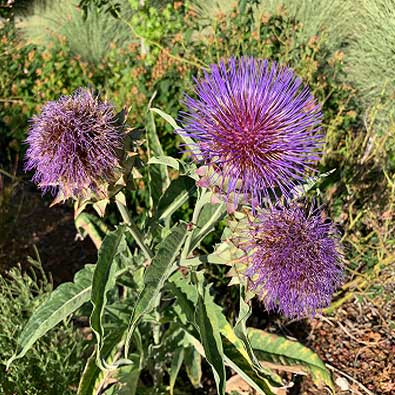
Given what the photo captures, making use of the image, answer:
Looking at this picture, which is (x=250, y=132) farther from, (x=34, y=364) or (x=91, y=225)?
(x=34, y=364)

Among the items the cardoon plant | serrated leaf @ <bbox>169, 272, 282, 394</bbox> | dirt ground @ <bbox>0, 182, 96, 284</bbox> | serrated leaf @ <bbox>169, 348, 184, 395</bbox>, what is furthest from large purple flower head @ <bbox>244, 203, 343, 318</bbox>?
dirt ground @ <bbox>0, 182, 96, 284</bbox>

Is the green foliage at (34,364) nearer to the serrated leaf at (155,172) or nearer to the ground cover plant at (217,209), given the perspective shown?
the ground cover plant at (217,209)

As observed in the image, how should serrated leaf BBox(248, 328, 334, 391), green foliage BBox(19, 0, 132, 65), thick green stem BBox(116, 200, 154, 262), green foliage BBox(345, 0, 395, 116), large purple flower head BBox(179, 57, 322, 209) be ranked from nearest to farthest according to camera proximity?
large purple flower head BBox(179, 57, 322, 209), thick green stem BBox(116, 200, 154, 262), serrated leaf BBox(248, 328, 334, 391), green foliage BBox(345, 0, 395, 116), green foliage BBox(19, 0, 132, 65)

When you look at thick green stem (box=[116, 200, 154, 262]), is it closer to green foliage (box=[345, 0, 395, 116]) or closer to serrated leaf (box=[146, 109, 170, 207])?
serrated leaf (box=[146, 109, 170, 207])

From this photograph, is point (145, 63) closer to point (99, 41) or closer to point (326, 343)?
point (99, 41)

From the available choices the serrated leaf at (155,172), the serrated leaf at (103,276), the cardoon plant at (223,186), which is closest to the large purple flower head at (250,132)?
the cardoon plant at (223,186)

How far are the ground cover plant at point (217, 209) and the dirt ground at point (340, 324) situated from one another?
1 centimetres

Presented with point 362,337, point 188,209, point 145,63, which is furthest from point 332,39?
point 362,337

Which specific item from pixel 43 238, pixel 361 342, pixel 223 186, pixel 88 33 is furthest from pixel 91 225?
pixel 88 33

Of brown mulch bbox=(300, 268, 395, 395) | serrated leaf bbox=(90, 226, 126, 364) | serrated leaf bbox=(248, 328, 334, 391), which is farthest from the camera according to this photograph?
brown mulch bbox=(300, 268, 395, 395)

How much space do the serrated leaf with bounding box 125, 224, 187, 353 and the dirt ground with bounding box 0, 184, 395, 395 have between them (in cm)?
89

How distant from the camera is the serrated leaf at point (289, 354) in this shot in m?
1.47

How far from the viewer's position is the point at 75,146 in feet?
3.82

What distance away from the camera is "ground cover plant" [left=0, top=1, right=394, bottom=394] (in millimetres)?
1133
